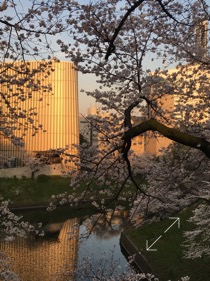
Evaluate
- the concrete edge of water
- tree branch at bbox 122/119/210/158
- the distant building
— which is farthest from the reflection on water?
tree branch at bbox 122/119/210/158

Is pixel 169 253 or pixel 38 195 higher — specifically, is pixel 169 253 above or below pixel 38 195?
above

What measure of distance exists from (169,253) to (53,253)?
5.53 metres

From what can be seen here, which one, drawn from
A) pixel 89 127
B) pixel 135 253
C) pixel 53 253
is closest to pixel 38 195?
pixel 53 253

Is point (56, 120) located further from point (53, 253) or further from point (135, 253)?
point (135, 253)

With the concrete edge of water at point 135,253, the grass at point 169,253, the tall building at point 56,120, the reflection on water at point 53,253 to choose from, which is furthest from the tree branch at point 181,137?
the tall building at point 56,120

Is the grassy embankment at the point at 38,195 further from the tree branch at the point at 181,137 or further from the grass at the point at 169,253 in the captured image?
the tree branch at the point at 181,137

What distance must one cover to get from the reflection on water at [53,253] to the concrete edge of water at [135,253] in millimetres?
382

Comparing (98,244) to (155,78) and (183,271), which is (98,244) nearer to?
(183,271)

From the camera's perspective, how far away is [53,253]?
16844 millimetres

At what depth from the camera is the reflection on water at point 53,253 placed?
45.7ft

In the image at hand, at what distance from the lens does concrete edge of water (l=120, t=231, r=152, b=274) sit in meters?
13.6

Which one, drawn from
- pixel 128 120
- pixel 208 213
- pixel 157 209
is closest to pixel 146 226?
pixel 157 209

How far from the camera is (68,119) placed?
4094 cm

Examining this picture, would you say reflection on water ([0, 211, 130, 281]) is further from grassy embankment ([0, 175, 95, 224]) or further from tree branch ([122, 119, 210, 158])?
tree branch ([122, 119, 210, 158])
